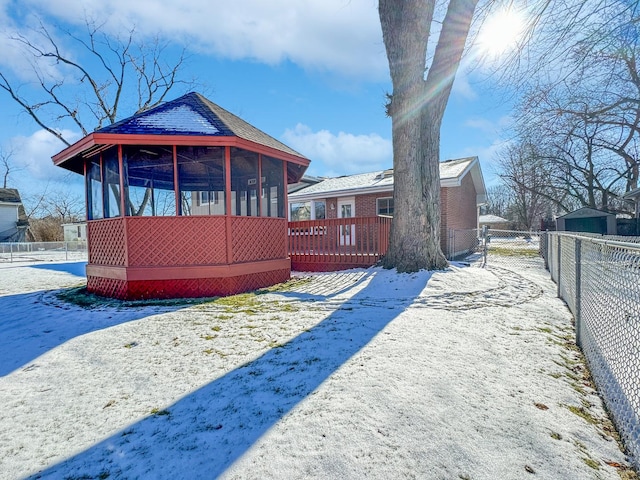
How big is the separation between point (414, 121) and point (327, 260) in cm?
440

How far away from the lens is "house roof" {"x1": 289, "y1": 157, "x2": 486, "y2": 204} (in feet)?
40.3

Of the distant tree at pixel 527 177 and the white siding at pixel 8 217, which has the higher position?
the distant tree at pixel 527 177

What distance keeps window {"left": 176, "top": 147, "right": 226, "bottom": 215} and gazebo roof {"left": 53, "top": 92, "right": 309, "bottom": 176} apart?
0.71m

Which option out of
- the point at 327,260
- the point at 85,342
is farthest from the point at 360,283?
the point at 85,342

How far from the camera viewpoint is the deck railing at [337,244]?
8.95 meters

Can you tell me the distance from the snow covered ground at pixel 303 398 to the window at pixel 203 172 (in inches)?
168

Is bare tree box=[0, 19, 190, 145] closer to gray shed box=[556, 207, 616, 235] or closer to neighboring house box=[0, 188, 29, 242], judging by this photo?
neighboring house box=[0, 188, 29, 242]

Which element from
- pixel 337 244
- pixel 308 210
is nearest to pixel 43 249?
pixel 308 210

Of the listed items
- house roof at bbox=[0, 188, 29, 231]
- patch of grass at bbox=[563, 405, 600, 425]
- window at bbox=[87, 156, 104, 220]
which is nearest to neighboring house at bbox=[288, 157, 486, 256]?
window at bbox=[87, 156, 104, 220]

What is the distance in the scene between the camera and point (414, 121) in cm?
739

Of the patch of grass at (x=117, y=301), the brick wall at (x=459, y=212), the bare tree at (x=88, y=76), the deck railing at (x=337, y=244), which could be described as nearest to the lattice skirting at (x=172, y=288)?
the patch of grass at (x=117, y=301)

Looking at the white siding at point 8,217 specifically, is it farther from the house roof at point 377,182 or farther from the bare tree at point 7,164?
the house roof at point 377,182

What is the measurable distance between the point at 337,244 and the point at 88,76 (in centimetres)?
2010

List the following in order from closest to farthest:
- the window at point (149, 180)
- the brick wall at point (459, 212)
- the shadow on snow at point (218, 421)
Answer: the shadow on snow at point (218, 421)
the window at point (149, 180)
the brick wall at point (459, 212)
